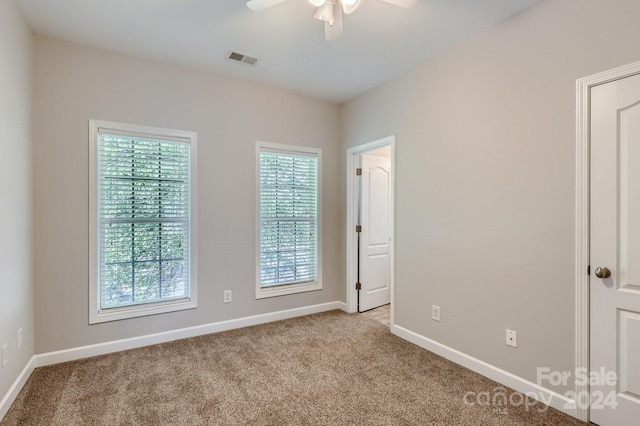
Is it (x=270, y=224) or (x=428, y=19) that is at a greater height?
(x=428, y=19)

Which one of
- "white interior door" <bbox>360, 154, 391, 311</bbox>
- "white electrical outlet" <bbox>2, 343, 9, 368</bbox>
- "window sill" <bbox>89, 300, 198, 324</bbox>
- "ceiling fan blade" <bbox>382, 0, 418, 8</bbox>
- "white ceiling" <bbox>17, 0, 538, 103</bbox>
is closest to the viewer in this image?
"ceiling fan blade" <bbox>382, 0, 418, 8</bbox>

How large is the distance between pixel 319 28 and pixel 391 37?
0.60 meters

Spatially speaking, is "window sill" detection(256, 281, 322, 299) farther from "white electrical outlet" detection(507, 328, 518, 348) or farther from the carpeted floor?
"white electrical outlet" detection(507, 328, 518, 348)

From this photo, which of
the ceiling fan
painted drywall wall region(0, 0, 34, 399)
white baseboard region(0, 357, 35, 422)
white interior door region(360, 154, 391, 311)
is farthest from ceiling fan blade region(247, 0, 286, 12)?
white baseboard region(0, 357, 35, 422)

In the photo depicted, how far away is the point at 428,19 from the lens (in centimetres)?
228

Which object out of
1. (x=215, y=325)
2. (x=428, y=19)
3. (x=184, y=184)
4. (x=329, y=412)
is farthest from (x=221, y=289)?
(x=428, y=19)

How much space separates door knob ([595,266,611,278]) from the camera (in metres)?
1.77

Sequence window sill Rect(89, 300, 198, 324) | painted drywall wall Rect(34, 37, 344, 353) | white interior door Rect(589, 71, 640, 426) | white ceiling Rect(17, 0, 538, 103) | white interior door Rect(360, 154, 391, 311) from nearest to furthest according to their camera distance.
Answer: white interior door Rect(589, 71, 640, 426)
white ceiling Rect(17, 0, 538, 103)
painted drywall wall Rect(34, 37, 344, 353)
window sill Rect(89, 300, 198, 324)
white interior door Rect(360, 154, 391, 311)

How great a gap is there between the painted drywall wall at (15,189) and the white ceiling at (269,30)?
1.02ft

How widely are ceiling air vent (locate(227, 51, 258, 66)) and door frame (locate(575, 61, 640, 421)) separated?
8.34ft

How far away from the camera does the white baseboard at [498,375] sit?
1.96 meters

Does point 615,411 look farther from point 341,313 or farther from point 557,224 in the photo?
point 341,313

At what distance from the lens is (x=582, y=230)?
6.15ft

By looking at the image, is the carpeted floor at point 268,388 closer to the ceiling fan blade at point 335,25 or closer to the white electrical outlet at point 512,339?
the white electrical outlet at point 512,339
